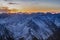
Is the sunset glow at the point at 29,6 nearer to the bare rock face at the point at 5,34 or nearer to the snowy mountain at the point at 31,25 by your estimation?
the snowy mountain at the point at 31,25

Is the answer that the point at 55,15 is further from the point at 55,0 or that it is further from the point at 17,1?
the point at 17,1

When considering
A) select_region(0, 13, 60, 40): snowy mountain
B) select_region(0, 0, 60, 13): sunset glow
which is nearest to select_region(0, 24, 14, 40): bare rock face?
select_region(0, 13, 60, 40): snowy mountain

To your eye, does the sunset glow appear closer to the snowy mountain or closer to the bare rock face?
the snowy mountain

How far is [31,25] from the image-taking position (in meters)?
1.33

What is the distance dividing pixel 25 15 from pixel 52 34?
1.01ft

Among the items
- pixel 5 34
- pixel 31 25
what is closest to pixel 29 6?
pixel 31 25

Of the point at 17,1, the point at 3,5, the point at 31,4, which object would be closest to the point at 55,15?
the point at 31,4

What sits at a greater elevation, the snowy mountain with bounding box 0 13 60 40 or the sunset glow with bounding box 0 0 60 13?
the sunset glow with bounding box 0 0 60 13

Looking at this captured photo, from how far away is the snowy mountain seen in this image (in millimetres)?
1297

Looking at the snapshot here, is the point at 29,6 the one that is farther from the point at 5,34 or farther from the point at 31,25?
the point at 5,34

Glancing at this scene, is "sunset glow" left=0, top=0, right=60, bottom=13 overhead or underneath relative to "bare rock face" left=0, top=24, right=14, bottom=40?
overhead

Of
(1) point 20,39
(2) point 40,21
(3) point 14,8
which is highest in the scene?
(3) point 14,8

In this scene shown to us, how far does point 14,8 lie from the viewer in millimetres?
1333

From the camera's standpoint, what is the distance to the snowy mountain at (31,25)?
1297 mm
